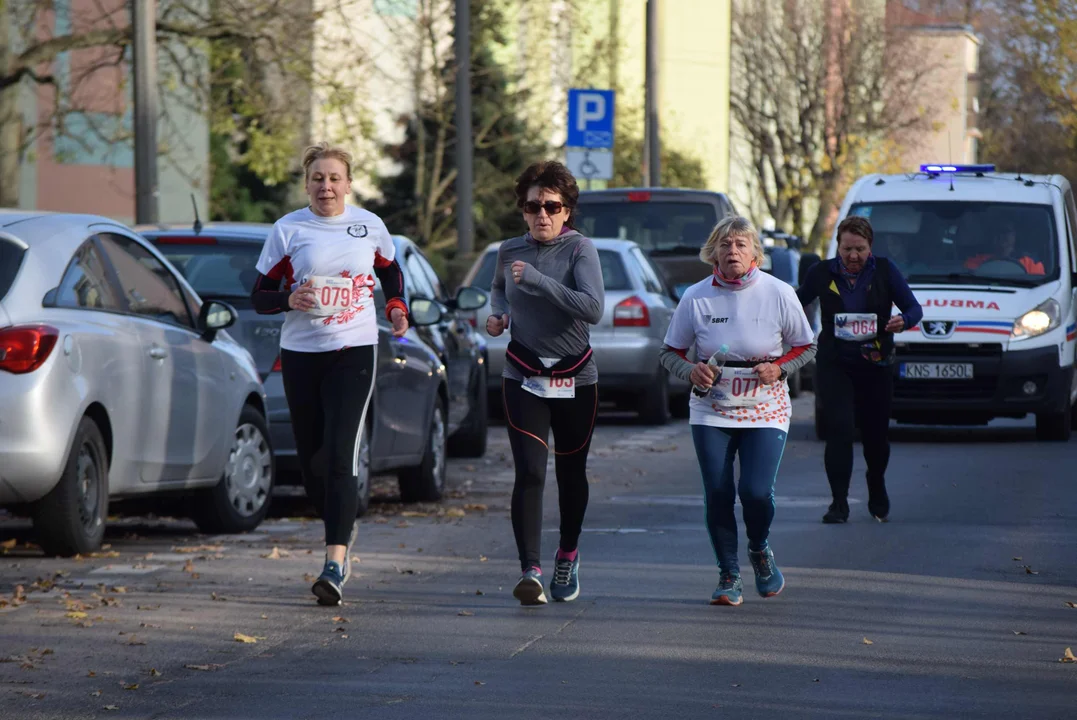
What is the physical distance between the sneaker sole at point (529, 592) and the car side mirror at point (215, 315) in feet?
9.58

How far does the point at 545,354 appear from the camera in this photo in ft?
27.6

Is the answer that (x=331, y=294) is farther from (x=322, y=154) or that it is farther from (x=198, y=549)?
(x=198, y=549)

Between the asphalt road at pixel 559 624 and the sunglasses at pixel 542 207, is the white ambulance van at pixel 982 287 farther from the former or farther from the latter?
the sunglasses at pixel 542 207

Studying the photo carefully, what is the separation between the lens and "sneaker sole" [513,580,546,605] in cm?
827

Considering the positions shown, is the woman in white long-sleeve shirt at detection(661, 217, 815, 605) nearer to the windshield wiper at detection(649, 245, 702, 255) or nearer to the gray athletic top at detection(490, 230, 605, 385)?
the gray athletic top at detection(490, 230, 605, 385)

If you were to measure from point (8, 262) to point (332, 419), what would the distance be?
1.86m

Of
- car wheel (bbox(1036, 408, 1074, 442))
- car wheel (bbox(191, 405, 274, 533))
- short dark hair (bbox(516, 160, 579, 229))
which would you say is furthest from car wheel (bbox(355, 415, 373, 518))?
car wheel (bbox(1036, 408, 1074, 442))

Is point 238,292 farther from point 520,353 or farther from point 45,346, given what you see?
point 520,353

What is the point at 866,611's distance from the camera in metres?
8.19

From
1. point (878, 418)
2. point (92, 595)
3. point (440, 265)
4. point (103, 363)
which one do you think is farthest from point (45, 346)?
point (440, 265)

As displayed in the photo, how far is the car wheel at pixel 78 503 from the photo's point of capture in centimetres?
933

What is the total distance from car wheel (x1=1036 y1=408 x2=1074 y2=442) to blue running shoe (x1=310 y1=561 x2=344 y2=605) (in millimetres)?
10200

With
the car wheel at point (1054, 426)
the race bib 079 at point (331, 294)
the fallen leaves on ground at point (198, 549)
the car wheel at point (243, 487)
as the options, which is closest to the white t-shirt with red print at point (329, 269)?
the race bib 079 at point (331, 294)

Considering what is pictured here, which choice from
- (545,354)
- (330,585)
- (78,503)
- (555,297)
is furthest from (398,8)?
(330,585)
